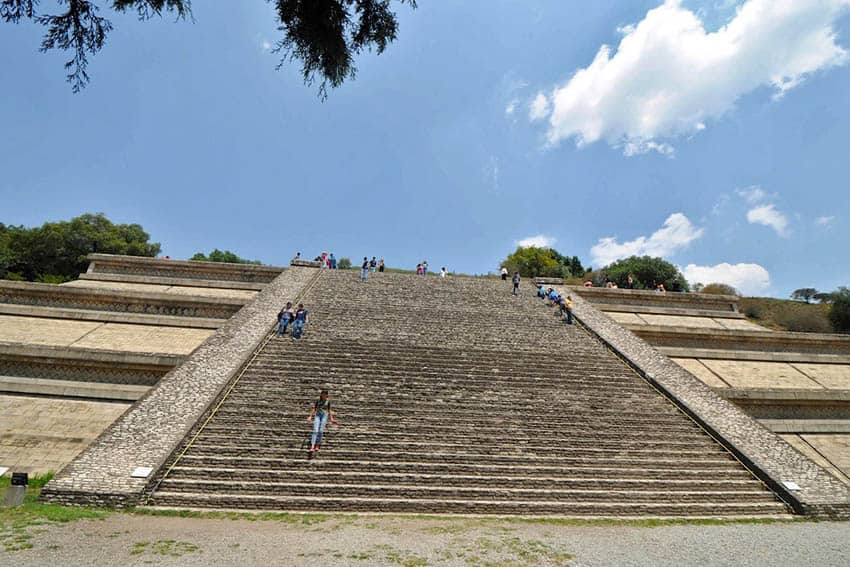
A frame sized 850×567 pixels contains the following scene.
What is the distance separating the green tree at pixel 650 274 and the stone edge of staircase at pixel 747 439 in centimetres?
3064

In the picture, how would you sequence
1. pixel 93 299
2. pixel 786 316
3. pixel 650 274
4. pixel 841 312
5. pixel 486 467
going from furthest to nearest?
pixel 650 274, pixel 786 316, pixel 841 312, pixel 93 299, pixel 486 467

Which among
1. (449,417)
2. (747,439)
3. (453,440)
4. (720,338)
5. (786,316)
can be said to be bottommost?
(453,440)

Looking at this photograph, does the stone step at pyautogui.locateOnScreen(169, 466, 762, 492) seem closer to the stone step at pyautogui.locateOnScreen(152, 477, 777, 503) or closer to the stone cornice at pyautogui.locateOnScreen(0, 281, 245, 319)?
the stone step at pyautogui.locateOnScreen(152, 477, 777, 503)

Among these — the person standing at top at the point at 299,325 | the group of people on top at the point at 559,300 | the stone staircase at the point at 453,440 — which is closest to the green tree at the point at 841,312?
the group of people on top at the point at 559,300

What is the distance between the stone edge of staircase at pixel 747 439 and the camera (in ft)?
24.5

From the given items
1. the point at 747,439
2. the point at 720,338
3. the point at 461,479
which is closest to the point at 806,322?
the point at 720,338

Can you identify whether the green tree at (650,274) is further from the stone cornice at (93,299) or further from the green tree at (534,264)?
the stone cornice at (93,299)

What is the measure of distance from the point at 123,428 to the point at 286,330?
511 cm

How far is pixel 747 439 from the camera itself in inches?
354

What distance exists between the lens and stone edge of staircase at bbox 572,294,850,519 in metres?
7.45

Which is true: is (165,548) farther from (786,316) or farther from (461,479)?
(786,316)

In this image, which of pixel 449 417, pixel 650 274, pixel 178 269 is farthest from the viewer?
pixel 650 274

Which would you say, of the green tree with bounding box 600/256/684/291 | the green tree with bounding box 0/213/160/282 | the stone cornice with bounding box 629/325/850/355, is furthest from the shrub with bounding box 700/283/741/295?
the green tree with bounding box 0/213/160/282

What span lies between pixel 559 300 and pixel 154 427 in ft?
45.4
